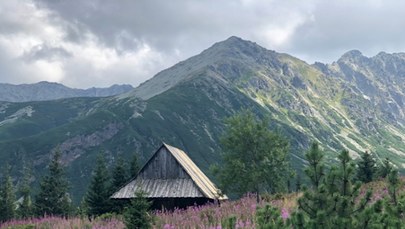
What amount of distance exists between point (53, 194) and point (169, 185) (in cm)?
2519

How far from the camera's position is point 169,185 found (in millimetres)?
36219

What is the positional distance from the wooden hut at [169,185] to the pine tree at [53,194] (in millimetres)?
21321

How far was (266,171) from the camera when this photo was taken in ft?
118

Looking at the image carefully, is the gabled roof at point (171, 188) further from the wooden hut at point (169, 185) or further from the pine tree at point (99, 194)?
the pine tree at point (99, 194)

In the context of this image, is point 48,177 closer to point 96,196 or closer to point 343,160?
point 96,196

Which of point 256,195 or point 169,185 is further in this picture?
point 169,185

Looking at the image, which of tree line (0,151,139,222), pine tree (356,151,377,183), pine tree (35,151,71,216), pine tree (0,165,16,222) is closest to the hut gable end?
tree line (0,151,139,222)

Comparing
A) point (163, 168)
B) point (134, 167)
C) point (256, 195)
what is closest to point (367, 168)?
point (163, 168)

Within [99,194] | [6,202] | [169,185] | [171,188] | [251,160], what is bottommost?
[6,202]

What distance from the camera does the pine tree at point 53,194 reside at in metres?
54.1

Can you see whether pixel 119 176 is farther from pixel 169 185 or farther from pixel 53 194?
pixel 53 194

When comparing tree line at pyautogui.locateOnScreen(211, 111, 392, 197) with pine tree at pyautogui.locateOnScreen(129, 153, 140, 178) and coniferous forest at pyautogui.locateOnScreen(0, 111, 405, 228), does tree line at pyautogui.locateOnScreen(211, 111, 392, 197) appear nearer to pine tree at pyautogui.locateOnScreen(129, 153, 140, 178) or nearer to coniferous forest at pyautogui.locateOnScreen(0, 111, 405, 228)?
coniferous forest at pyautogui.locateOnScreen(0, 111, 405, 228)

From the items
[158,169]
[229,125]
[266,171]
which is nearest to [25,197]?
[158,169]

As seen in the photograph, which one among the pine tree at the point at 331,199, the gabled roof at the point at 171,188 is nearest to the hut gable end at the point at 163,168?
the gabled roof at the point at 171,188
